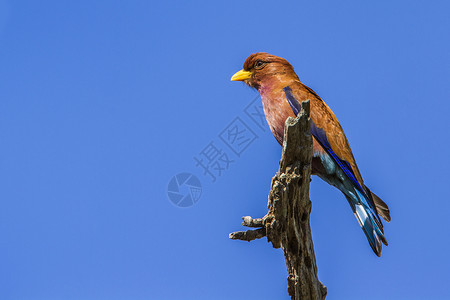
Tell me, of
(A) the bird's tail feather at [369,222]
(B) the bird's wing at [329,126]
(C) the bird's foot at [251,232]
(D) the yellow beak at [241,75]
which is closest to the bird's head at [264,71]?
(D) the yellow beak at [241,75]

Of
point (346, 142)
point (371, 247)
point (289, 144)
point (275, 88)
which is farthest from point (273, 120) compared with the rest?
point (371, 247)

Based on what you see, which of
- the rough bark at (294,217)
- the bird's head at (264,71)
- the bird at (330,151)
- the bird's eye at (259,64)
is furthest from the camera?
the bird's eye at (259,64)

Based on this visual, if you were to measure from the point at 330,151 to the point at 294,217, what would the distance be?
133 centimetres

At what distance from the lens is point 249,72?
6.84m

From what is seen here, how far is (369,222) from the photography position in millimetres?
5719

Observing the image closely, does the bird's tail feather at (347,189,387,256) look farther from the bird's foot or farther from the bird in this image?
the bird's foot

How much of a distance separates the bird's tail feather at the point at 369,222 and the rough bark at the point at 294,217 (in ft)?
3.47

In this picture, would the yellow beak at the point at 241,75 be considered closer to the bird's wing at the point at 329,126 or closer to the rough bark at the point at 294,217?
the bird's wing at the point at 329,126

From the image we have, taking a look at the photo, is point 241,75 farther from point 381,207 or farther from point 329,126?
point 381,207

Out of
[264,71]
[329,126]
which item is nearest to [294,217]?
[329,126]

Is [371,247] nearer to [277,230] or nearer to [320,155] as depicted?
[320,155]

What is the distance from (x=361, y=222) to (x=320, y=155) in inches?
37.2

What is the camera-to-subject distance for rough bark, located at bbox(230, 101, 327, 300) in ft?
15.1

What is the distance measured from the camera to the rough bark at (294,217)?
4.59 meters
